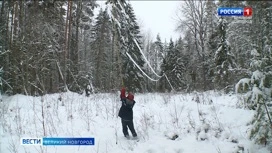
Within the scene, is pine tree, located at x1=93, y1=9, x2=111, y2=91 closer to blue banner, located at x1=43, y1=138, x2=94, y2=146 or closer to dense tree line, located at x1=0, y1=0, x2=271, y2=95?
dense tree line, located at x1=0, y1=0, x2=271, y2=95

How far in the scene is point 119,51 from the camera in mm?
5844

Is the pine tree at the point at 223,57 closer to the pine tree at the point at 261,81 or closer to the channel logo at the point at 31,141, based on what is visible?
the pine tree at the point at 261,81

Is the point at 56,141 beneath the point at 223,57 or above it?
beneath

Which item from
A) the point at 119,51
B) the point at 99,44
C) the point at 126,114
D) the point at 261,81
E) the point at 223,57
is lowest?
the point at 126,114

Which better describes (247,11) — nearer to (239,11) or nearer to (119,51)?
(239,11)

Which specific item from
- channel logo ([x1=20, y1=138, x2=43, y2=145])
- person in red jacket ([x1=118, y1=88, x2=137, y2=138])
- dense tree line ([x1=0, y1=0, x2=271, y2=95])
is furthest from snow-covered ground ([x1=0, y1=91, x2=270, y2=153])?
dense tree line ([x1=0, y1=0, x2=271, y2=95])

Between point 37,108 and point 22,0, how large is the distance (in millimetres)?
9080

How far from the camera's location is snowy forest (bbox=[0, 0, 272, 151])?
17.0 feet

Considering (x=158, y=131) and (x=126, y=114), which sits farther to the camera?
(x=158, y=131)

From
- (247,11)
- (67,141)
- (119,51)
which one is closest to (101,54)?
(67,141)

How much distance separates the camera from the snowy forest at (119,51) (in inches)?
204

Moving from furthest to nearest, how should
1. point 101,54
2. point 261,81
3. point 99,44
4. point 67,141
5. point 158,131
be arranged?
point 101,54 < point 99,44 < point 158,131 < point 67,141 < point 261,81

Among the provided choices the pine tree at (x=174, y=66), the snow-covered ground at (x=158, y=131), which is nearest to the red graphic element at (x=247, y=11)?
the snow-covered ground at (x=158, y=131)

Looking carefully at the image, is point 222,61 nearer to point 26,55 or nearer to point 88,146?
point 26,55
